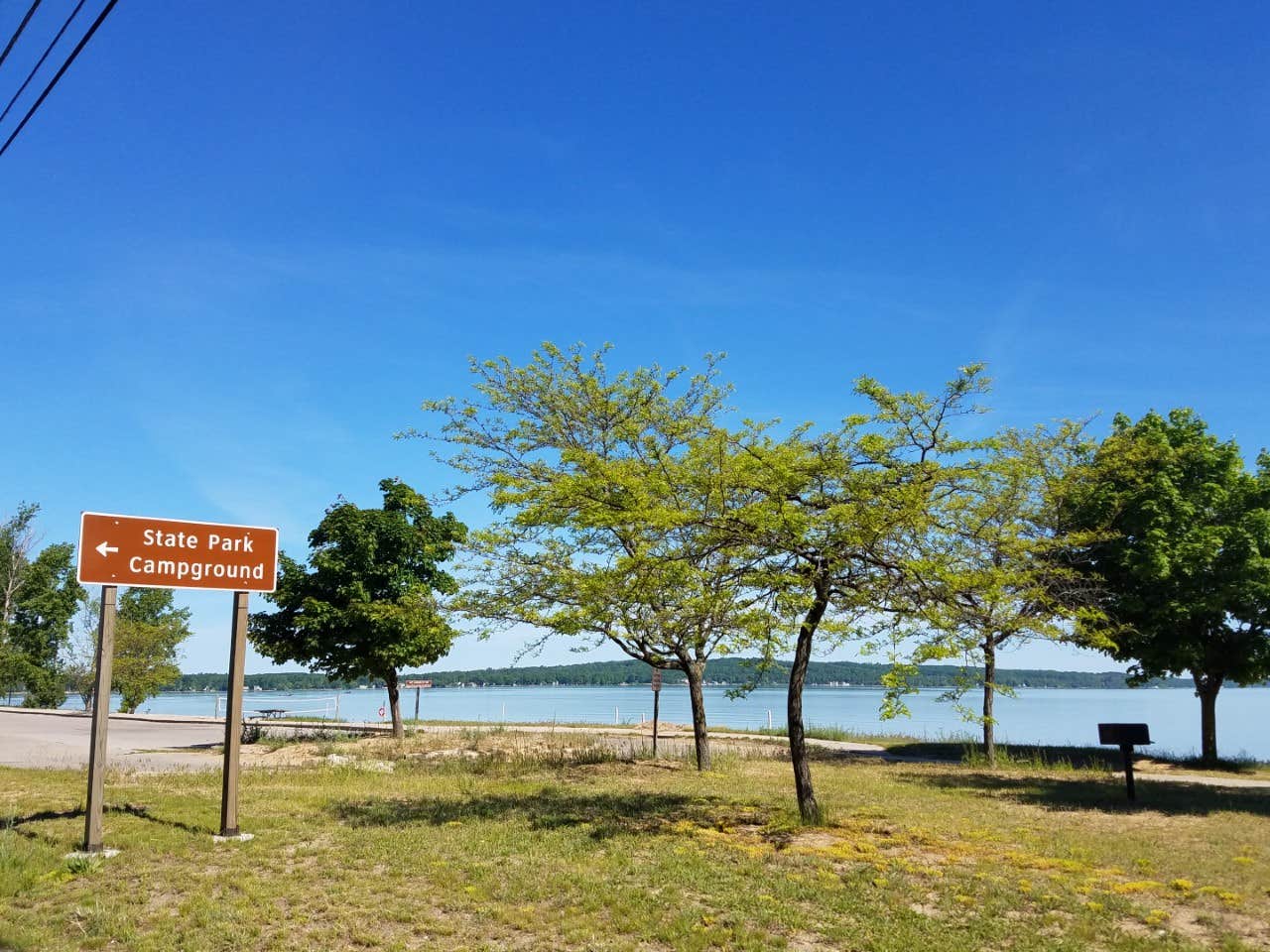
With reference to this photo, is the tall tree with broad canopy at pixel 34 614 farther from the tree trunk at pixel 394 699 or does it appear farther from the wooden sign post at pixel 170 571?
the wooden sign post at pixel 170 571

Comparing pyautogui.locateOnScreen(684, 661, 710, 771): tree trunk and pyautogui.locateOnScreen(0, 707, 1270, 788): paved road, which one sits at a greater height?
pyautogui.locateOnScreen(684, 661, 710, 771): tree trunk

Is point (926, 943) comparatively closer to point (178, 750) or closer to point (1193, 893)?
point (1193, 893)

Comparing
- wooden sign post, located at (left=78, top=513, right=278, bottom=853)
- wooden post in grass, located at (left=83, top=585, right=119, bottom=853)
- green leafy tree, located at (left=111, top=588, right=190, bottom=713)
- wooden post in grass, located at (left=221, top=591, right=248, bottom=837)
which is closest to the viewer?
wooden post in grass, located at (left=83, top=585, right=119, bottom=853)

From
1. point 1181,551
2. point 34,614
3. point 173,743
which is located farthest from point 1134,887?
point 34,614

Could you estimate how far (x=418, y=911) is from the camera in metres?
6.98

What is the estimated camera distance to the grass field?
21.2 feet

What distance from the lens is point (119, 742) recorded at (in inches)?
938

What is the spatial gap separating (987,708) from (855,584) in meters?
12.1

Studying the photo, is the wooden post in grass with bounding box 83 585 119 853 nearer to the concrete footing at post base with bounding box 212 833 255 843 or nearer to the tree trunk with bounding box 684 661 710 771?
the concrete footing at post base with bounding box 212 833 255 843

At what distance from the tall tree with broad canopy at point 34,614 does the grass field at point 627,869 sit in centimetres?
4360

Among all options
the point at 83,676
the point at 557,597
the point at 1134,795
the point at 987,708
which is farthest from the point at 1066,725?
the point at 83,676

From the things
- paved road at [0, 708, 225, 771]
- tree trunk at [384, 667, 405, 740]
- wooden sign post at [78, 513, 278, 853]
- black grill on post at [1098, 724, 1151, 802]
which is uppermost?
wooden sign post at [78, 513, 278, 853]

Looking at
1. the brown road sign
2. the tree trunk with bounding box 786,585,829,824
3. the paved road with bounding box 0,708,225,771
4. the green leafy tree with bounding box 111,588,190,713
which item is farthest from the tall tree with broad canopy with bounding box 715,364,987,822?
the green leafy tree with bounding box 111,588,190,713

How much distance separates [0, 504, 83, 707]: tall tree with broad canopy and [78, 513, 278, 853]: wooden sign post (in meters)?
48.5
